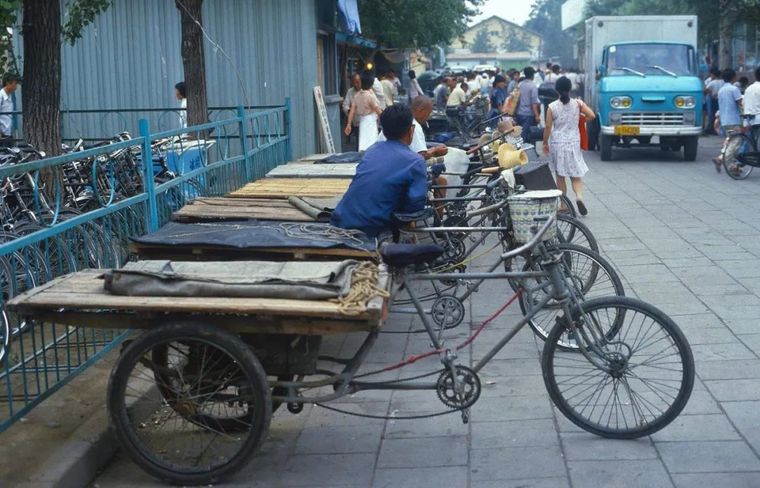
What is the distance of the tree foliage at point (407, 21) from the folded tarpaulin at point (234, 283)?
990 inches

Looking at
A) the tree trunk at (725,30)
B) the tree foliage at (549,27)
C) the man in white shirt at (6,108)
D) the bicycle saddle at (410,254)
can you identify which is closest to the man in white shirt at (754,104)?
the tree trunk at (725,30)

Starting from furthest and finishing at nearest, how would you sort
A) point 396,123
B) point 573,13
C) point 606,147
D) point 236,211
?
point 573,13 < point 606,147 < point 236,211 < point 396,123

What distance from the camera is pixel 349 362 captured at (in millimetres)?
5297

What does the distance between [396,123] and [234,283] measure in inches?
88.8

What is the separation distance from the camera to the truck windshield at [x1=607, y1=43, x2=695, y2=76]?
69.0 ft

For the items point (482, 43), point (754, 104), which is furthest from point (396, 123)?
point (482, 43)

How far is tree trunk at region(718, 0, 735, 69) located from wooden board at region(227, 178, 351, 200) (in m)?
20.3

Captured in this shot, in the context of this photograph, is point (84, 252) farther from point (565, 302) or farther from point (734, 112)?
point (734, 112)

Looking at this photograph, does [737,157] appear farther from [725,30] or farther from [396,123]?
[725,30]

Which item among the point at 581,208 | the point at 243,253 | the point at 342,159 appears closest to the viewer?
the point at 243,253

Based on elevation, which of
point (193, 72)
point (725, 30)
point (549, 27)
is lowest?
point (193, 72)

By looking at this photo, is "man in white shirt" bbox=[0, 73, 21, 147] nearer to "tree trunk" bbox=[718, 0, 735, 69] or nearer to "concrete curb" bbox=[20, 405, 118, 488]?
"concrete curb" bbox=[20, 405, 118, 488]

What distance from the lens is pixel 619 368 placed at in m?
5.37

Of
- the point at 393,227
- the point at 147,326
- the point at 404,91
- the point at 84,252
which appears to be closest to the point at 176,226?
the point at 84,252
